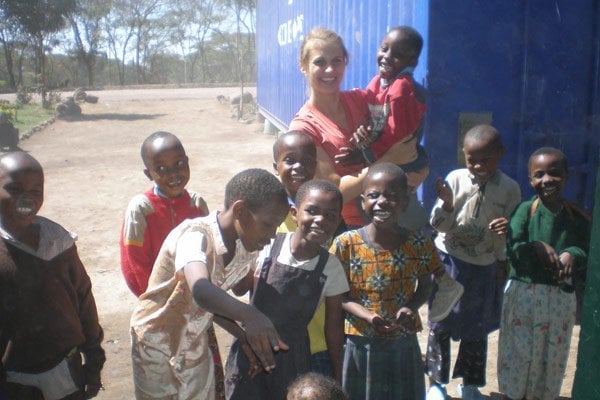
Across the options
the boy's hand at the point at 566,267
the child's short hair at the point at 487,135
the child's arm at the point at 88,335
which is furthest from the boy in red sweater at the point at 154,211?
the boy's hand at the point at 566,267

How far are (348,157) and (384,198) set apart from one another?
1.22 feet

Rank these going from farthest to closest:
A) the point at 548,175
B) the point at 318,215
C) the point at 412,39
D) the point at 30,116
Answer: the point at 30,116 → the point at 412,39 → the point at 548,175 → the point at 318,215

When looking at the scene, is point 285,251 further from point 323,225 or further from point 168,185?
point 168,185

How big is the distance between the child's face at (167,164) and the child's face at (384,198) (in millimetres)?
775

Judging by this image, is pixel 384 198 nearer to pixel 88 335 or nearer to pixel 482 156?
pixel 482 156

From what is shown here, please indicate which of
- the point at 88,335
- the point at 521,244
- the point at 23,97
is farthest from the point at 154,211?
the point at 23,97

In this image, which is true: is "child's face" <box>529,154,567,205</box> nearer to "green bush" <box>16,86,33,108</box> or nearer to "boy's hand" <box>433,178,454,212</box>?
"boy's hand" <box>433,178,454,212</box>

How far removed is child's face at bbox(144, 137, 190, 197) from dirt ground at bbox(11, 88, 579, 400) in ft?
4.51

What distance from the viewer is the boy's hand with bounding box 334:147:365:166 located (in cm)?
257

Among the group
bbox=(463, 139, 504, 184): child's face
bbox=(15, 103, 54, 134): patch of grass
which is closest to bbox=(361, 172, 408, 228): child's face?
bbox=(463, 139, 504, 184): child's face

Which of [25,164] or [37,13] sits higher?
[37,13]

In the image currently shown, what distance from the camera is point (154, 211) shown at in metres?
2.44

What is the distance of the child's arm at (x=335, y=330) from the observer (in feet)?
7.08

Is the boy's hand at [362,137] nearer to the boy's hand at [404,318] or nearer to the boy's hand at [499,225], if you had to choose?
the boy's hand at [499,225]
